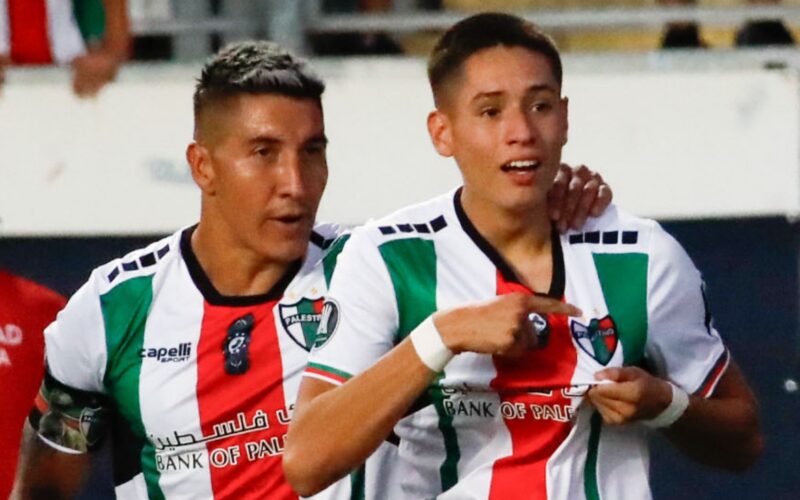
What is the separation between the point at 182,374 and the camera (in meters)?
3.47

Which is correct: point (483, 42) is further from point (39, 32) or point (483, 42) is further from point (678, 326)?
point (39, 32)

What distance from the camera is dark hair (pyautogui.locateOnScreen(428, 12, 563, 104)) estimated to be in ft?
10.1

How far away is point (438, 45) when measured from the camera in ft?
10.5

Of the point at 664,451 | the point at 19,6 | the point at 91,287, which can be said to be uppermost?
the point at 19,6

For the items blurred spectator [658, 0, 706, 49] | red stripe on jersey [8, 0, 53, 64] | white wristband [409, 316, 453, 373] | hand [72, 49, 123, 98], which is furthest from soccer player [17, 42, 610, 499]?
blurred spectator [658, 0, 706, 49]

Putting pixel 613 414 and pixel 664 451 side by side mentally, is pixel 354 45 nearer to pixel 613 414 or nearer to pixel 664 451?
pixel 664 451

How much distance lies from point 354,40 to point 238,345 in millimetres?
2703

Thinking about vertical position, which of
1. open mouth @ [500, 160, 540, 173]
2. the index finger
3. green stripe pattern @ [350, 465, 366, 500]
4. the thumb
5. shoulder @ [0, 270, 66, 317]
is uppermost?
open mouth @ [500, 160, 540, 173]

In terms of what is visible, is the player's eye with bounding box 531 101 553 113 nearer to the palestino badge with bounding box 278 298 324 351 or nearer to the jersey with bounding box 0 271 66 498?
the palestino badge with bounding box 278 298 324 351

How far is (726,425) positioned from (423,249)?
0.64 meters

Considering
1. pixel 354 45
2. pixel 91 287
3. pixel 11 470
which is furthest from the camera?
pixel 354 45

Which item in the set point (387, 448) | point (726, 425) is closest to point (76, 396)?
point (387, 448)

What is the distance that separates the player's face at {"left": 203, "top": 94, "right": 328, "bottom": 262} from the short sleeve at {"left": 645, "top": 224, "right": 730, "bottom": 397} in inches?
29.1

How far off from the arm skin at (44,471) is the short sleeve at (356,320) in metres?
0.89
